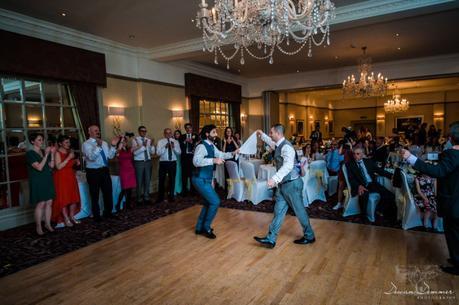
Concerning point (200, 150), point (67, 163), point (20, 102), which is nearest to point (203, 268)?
point (200, 150)

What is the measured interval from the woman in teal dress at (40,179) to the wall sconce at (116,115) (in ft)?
7.13

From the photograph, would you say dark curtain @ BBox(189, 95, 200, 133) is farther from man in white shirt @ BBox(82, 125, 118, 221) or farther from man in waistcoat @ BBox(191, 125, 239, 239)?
man in waistcoat @ BBox(191, 125, 239, 239)

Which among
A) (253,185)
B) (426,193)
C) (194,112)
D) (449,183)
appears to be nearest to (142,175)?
(253,185)

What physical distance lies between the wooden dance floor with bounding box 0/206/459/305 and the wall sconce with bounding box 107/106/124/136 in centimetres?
316

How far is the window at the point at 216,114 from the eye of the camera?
32.6 ft

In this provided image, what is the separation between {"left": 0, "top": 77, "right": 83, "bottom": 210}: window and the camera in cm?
516

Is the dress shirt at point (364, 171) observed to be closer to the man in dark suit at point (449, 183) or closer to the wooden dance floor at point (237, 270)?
the wooden dance floor at point (237, 270)

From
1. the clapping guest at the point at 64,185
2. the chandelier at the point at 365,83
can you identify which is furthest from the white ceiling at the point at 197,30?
the clapping guest at the point at 64,185

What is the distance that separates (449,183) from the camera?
2863 millimetres

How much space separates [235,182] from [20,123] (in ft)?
13.9

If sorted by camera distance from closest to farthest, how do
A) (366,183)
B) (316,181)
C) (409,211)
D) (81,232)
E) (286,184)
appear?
1. (286,184)
2. (409,211)
3. (81,232)
4. (366,183)
5. (316,181)

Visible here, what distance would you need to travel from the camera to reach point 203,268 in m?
3.35

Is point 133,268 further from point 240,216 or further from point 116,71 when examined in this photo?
point 116,71

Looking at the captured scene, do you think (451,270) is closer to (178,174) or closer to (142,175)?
(142,175)
